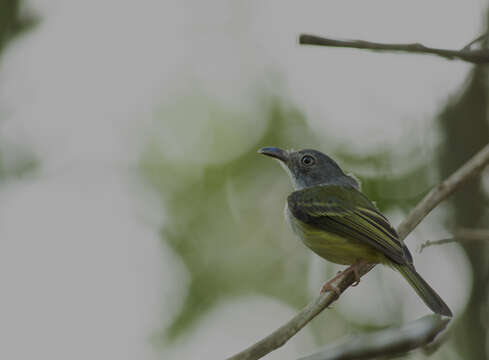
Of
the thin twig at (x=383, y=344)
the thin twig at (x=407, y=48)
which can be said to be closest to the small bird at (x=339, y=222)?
the thin twig at (x=407, y=48)

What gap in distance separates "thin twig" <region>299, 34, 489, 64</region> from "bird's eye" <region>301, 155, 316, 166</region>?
12.6ft

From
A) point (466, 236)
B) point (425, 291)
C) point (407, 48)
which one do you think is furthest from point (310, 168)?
point (407, 48)

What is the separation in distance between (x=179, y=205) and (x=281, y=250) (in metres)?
1.96

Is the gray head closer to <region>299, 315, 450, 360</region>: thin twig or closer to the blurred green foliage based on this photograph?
the blurred green foliage

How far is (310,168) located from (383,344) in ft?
15.9

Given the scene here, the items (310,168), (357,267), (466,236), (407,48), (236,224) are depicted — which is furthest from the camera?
(236,224)

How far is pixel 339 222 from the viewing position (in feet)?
16.7

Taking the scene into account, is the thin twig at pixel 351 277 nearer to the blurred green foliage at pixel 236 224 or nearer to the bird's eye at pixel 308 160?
the bird's eye at pixel 308 160

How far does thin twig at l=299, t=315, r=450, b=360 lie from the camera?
1363 mm

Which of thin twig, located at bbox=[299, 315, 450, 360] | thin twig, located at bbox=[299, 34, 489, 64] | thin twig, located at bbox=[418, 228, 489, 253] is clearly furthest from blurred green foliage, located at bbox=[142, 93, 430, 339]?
thin twig, located at bbox=[299, 315, 450, 360]

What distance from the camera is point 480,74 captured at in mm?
7465

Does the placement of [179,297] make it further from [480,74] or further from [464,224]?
[480,74]

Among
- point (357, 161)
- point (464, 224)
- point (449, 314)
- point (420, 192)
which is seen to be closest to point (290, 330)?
point (449, 314)

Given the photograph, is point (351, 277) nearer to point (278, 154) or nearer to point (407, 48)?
point (278, 154)
